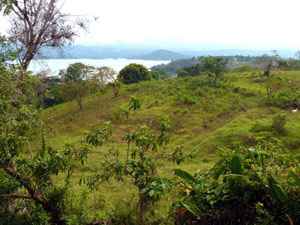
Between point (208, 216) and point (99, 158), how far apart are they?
7.30 meters

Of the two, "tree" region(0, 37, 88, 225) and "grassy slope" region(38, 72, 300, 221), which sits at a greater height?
"tree" region(0, 37, 88, 225)

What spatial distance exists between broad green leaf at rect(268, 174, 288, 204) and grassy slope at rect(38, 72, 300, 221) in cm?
383

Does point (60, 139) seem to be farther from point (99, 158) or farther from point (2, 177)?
point (2, 177)

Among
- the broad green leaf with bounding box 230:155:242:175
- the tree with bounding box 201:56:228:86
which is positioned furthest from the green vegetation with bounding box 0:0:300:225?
the tree with bounding box 201:56:228:86

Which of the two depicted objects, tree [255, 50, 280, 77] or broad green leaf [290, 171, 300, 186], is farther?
tree [255, 50, 280, 77]

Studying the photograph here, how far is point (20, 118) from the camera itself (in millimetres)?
3902

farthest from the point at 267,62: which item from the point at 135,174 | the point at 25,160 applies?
the point at 25,160

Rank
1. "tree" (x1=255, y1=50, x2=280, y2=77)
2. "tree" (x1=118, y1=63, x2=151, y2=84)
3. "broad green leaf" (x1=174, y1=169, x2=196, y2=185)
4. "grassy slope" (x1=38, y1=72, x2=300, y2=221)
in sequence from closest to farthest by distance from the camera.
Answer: "broad green leaf" (x1=174, y1=169, x2=196, y2=185), "grassy slope" (x1=38, y1=72, x2=300, y2=221), "tree" (x1=255, y1=50, x2=280, y2=77), "tree" (x1=118, y1=63, x2=151, y2=84)

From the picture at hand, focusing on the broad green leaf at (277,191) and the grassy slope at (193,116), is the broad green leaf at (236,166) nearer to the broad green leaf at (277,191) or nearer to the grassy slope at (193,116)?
the broad green leaf at (277,191)

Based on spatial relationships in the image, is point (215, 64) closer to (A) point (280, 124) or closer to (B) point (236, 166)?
(A) point (280, 124)

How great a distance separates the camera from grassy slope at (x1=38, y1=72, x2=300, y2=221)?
8.97 metres

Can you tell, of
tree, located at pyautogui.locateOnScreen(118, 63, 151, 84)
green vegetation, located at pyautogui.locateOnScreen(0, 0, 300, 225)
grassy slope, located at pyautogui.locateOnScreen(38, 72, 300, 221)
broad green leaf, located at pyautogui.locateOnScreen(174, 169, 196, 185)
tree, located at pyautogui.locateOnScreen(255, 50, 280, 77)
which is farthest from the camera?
tree, located at pyautogui.locateOnScreen(118, 63, 151, 84)

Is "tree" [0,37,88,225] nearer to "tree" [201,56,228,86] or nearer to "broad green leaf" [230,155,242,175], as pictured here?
"broad green leaf" [230,155,242,175]

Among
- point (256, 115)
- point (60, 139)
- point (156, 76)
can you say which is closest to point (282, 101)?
point (256, 115)
